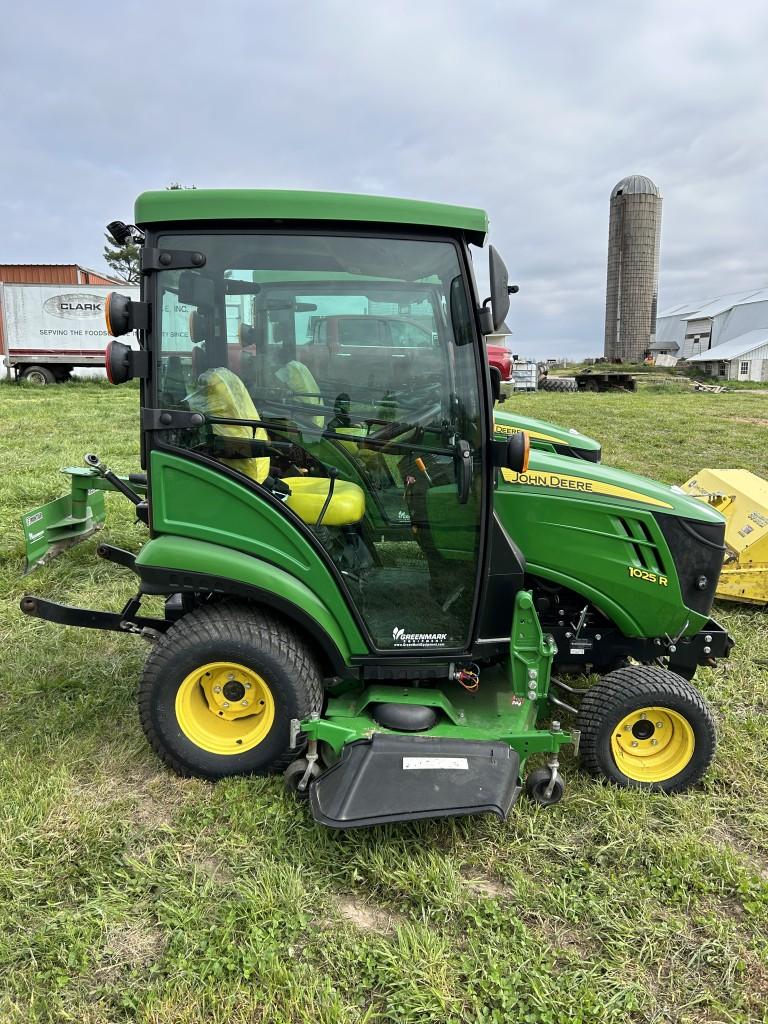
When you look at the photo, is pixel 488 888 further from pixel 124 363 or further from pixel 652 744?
pixel 124 363

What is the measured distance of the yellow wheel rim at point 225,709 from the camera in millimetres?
2682

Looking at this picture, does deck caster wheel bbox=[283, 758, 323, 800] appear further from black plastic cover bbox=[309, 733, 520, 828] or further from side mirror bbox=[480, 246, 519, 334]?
side mirror bbox=[480, 246, 519, 334]

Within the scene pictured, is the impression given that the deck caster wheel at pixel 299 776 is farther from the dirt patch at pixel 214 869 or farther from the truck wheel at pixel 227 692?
the dirt patch at pixel 214 869


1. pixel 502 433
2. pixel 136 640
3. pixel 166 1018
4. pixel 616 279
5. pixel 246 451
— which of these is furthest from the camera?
pixel 616 279

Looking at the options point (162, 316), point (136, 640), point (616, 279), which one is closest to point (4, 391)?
point (136, 640)

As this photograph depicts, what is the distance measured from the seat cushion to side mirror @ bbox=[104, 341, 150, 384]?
648 mm

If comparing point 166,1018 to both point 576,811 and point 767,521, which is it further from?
point 767,521

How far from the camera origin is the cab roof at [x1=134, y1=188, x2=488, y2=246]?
2.34 meters

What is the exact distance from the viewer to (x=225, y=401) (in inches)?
99.2

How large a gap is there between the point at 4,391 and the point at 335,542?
17142mm

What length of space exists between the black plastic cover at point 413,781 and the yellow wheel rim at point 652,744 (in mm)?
513

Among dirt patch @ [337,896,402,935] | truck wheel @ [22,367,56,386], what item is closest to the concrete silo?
truck wheel @ [22,367,56,386]

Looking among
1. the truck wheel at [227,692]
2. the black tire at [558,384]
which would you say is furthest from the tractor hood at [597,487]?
the black tire at [558,384]

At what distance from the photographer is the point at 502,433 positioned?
4438 millimetres
